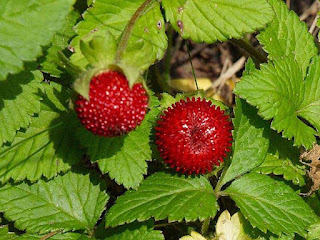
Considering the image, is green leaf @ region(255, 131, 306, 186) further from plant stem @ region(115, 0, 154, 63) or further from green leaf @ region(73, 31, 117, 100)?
green leaf @ region(73, 31, 117, 100)

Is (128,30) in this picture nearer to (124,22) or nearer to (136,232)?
(124,22)

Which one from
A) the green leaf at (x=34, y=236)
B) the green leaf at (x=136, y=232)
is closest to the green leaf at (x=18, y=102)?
the green leaf at (x=34, y=236)

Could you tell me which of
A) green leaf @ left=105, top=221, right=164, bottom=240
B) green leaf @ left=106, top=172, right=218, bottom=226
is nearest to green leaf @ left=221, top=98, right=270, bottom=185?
green leaf @ left=106, top=172, right=218, bottom=226

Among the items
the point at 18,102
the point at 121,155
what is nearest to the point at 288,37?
the point at 121,155

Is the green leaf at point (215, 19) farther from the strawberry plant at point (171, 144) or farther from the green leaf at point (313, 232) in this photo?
the green leaf at point (313, 232)

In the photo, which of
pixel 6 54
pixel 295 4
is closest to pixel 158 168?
pixel 6 54

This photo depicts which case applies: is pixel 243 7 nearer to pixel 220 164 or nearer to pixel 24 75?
pixel 220 164
